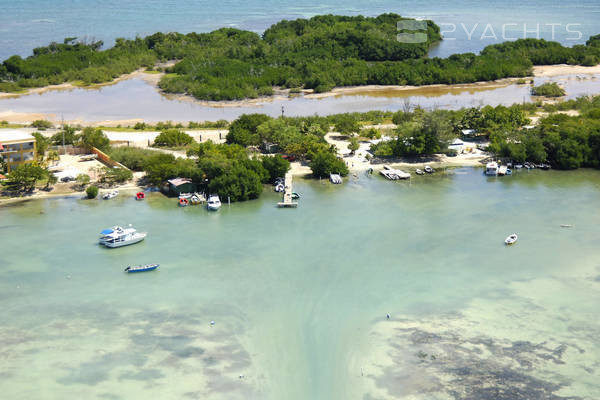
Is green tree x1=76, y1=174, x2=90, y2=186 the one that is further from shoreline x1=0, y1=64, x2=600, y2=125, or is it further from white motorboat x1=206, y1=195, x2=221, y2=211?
shoreline x1=0, y1=64, x2=600, y2=125

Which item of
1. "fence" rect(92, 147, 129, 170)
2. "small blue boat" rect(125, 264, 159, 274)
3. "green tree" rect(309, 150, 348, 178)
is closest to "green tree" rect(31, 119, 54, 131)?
"fence" rect(92, 147, 129, 170)

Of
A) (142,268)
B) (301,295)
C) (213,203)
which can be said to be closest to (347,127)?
(213,203)

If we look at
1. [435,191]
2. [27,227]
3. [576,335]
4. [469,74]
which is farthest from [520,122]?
[27,227]

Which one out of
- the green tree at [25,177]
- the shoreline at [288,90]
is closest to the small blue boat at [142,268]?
the green tree at [25,177]

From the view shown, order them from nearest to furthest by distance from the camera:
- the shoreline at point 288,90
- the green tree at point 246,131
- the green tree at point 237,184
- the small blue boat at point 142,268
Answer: the small blue boat at point 142,268 → the green tree at point 237,184 → the green tree at point 246,131 → the shoreline at point 288,90

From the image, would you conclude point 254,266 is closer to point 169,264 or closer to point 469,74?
point 169,264

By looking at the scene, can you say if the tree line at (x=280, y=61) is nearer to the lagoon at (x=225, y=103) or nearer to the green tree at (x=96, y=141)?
the lagoon at (x=225, y=103)

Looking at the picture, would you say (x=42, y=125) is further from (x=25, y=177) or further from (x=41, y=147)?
→ (x=25, y=177)
